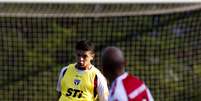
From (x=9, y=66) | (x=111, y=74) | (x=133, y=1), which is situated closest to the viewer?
(x=111, y=74)

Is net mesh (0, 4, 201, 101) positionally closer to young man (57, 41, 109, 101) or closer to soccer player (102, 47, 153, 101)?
young man (57, 41, 109, 101)

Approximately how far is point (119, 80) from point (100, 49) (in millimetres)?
7426

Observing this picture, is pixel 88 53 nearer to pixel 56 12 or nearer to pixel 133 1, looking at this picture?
pixel 133 1

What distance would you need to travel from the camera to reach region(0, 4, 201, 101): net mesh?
11836 millimetres

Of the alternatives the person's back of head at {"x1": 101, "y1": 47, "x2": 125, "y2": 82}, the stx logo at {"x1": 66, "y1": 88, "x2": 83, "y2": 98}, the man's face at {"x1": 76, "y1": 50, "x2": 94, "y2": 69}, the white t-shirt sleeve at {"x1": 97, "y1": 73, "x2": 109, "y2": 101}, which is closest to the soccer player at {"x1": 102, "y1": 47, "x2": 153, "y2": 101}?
the person's back of head at {"x1": 101, "y1": 47, "x2": 125, "y2": 82}

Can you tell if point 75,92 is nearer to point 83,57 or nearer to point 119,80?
point 83,57

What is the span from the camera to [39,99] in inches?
477

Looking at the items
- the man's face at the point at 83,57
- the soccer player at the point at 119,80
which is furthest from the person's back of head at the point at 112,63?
the man's face at the point at 83,57

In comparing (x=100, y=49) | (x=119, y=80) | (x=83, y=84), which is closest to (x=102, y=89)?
(x=83, y=84)

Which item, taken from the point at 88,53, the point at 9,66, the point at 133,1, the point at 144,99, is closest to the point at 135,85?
the point at 144,99

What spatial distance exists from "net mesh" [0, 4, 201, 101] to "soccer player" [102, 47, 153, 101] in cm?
686

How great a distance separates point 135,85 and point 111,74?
19 cm

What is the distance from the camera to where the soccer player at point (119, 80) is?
14.6 ft

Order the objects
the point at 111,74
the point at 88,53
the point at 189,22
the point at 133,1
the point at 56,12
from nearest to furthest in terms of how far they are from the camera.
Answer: the point at 111,74 < the point at 88,53 < the point at 133,1 < the point at 56,12 < the point at 189,22
